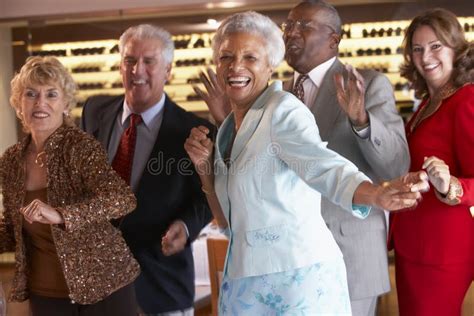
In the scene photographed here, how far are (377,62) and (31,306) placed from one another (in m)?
3.41

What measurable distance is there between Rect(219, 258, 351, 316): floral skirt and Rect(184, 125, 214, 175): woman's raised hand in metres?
0.36

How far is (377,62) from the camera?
5203 millimetres

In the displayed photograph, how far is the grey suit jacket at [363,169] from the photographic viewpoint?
2.36 meters

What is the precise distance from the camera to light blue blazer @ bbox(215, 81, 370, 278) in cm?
178

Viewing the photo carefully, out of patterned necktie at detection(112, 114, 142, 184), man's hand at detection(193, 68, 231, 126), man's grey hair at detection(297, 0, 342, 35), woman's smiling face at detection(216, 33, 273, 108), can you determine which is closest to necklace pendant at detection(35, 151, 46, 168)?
patterned necktie at detection(112, 114, 142, 184)

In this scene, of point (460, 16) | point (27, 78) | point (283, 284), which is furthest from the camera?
point (460, 16)

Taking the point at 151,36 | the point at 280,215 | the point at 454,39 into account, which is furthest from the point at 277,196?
the point at 151,36

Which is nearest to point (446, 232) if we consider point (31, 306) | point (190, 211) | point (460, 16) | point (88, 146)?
point (190, 211)

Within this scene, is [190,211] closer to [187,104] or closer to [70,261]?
[70,261]

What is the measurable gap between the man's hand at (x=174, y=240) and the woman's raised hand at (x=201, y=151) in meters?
0.52

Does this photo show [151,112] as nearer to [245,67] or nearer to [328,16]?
[328,16]

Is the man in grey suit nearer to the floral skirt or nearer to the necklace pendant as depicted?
the floral skirt

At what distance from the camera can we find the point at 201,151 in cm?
206

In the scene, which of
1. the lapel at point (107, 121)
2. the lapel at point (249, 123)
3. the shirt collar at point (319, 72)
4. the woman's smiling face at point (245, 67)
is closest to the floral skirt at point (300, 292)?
the lapel at point (249, 123)
